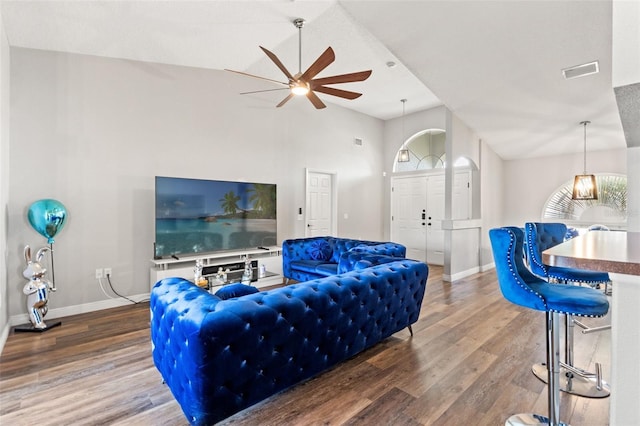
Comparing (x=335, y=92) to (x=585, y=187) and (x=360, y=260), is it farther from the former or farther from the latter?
(x=585, y=187)

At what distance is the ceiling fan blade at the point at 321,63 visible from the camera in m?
2.86

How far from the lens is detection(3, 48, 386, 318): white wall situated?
11.2 ft

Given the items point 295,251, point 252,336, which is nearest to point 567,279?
point 252,336

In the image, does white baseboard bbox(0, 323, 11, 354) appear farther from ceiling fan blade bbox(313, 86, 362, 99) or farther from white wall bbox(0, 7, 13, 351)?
ceiling fan blade bbox(313, 86, 362, 99)

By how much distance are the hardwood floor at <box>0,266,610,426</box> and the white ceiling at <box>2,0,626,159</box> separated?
2.74m

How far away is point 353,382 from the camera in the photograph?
2.20 metres

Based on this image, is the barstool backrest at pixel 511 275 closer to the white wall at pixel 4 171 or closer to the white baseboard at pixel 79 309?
the white wall at pixel 4 171

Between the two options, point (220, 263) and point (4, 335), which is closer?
point (4, 335)

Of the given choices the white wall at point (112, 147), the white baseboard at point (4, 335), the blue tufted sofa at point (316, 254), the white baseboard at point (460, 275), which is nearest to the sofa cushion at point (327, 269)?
the blue tufted sofa at point (316, 254)

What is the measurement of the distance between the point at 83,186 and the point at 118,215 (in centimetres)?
50

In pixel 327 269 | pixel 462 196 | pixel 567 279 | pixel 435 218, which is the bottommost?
pixel 327 269

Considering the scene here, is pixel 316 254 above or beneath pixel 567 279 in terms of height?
beneath

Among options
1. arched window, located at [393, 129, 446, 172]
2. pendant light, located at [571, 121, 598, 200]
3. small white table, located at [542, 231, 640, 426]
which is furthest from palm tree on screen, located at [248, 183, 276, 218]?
pendant light, located at [571, 121, 598, 200]

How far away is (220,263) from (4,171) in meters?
2.51
